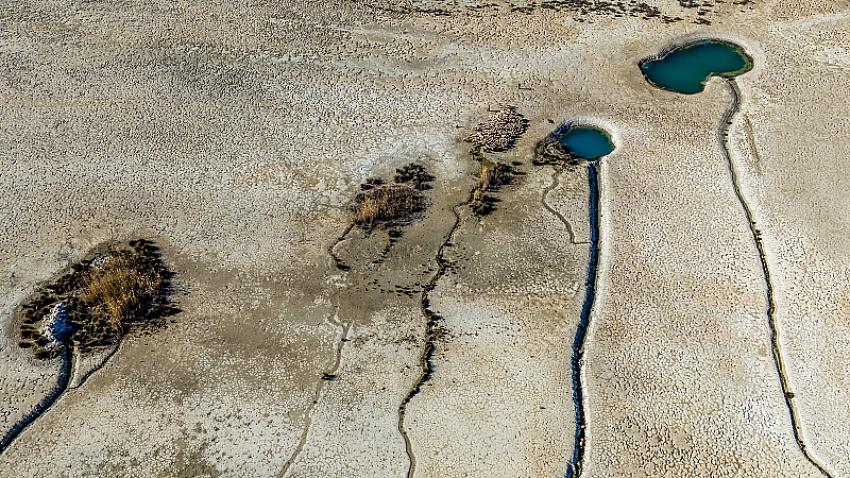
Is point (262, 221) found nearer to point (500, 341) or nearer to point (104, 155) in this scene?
point (104, 155)

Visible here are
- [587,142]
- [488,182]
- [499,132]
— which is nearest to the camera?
[488,182]

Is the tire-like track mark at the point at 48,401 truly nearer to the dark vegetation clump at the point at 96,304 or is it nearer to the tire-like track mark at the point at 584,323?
the dark vegetation clump at the point at 96,304

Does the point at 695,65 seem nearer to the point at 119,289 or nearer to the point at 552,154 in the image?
the point at 552,154

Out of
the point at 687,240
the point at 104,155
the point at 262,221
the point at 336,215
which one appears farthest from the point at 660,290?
the point at 104,155

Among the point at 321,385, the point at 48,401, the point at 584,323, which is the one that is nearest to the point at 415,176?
the point at 584,323

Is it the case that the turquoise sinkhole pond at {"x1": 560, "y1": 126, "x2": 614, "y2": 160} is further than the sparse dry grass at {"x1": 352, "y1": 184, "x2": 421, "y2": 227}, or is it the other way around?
the turquoise sinkhole pond at {"x1": 560, "y1": 126, "x2": 614, "y2": 160}

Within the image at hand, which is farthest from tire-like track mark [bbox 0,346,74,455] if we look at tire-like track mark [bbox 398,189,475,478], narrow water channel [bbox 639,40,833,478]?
narrow water channel [bbox 639,40,833,478]

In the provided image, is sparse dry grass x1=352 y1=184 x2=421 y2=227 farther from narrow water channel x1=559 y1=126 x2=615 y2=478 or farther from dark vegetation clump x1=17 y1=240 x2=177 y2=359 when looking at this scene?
dark vegetation clump x1=17 y1=240 x2=177 y2=359
